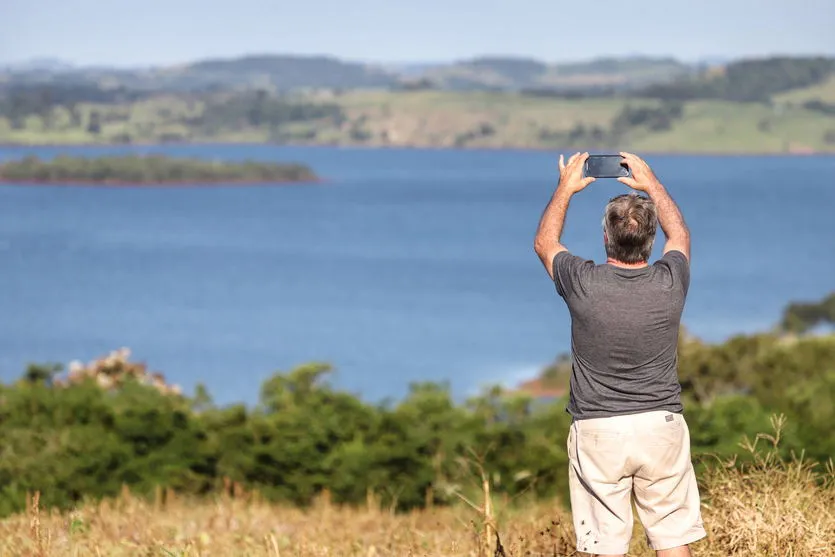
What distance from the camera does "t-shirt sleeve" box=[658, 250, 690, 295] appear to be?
4.48 meters

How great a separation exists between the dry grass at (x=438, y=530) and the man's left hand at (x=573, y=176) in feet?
4.47

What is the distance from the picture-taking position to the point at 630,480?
4551 mm

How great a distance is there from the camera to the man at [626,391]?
443 cm

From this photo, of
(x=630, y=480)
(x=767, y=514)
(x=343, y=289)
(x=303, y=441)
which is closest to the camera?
(x=630, y=480)

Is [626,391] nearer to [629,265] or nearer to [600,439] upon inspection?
[600,439]

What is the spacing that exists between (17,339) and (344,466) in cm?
9863

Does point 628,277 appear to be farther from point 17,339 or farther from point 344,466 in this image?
point 17,339

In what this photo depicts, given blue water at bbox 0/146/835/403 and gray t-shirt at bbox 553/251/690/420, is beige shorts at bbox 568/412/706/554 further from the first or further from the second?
blue water at bbox 0/146/835/403

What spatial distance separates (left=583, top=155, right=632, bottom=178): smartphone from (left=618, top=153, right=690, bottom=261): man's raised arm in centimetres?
3

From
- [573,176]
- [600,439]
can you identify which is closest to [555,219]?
[573,176]

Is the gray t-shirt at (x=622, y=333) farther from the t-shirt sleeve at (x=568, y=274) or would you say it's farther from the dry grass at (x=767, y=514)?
the dry grass at (x=767, y=514)

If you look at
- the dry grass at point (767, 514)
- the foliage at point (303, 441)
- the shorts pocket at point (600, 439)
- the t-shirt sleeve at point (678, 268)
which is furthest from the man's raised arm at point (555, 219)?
the foliage at point (303, 441)

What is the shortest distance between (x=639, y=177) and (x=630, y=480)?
47.3 inches

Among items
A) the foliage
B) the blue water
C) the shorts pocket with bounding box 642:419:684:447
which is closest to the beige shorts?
the shorts pocket with bounding box 642:419:684:447
